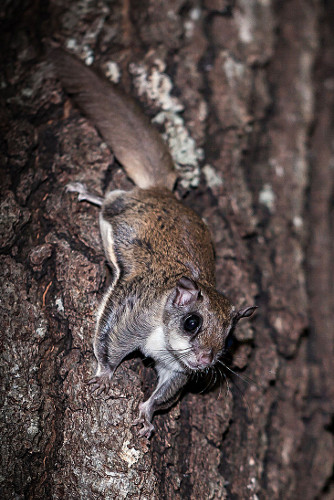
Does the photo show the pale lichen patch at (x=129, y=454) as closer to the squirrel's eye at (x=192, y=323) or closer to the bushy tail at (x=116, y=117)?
the squirrel's eye at (x=192, y=323)

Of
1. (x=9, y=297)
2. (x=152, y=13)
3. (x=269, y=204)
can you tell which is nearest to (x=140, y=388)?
(x=9, y=297)

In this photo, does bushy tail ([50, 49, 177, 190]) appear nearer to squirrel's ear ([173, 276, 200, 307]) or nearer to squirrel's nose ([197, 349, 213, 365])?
squirrel's ear ([173, 276, 200, 307])

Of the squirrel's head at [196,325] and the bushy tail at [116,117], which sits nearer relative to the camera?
the squirrel's head at [196,325]

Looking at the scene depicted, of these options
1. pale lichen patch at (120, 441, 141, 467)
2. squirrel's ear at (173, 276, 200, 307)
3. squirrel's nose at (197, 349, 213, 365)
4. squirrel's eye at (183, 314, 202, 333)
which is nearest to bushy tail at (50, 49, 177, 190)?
squirrel's ear at (173, 276, 200, 307)

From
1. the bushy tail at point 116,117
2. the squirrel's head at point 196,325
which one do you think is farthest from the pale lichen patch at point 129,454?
the bushy tail at point 116,117

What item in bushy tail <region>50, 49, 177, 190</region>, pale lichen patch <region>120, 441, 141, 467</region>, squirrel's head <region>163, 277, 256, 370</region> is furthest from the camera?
bushy tail <region>50, 49, 177, 190</region>

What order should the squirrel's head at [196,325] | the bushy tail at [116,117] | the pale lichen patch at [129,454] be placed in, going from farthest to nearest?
1. the bushy tail at [116,117]
2. the squirrel's head at [196,325]
3. the pale lichen patch at [129,454]

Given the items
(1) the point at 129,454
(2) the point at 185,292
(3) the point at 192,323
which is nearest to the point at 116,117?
(2) the point at 185,292
